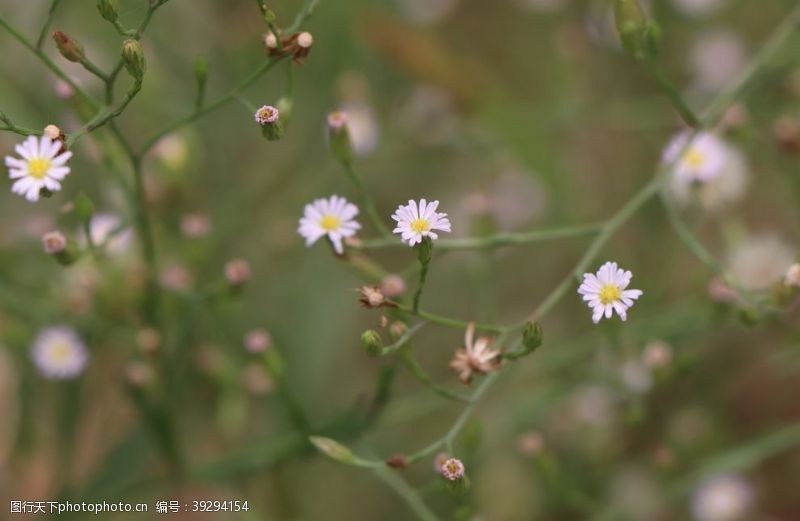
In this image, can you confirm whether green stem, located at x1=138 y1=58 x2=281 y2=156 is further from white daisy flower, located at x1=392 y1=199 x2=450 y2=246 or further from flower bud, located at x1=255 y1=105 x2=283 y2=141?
white daisy flower, located at x1=392 y1=199 x2=450 y2=246

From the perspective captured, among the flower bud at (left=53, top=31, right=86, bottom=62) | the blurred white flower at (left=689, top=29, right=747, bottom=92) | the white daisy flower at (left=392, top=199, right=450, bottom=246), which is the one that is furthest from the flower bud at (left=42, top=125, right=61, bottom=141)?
the blurred white flower at (left=689, top=29, right=747, bottom=92)

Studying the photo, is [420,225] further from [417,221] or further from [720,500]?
[720,500]

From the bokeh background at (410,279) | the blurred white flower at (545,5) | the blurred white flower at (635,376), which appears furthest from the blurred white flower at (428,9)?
the blurred white flower at (635,376)

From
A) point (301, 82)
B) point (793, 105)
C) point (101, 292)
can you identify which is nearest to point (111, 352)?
point (101, 292)

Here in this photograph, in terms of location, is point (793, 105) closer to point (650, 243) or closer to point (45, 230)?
point (650, 243)

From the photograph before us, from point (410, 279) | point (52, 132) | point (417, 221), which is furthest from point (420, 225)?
point (410, 279)

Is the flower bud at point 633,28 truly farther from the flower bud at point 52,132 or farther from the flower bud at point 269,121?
the flower bud at point 52,132
